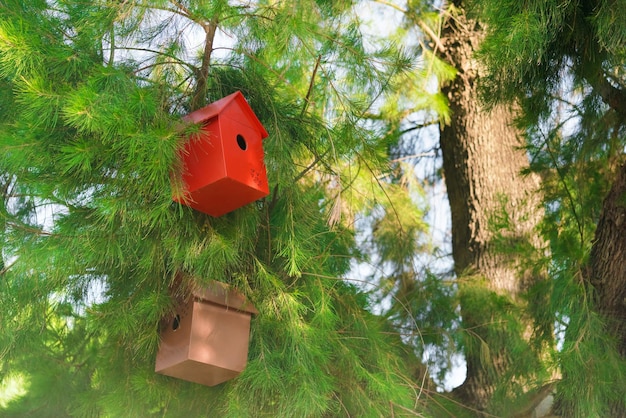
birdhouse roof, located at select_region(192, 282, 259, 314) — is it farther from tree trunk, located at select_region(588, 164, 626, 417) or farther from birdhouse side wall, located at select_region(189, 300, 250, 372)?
tree trunk, located at select_region(588, 164, 626, 417)

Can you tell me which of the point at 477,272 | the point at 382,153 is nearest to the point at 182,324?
the point at 382,153

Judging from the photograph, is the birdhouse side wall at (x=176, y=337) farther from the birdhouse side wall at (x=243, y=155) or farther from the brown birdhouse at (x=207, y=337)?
the birdhouse side wall at (x=243, y=155)

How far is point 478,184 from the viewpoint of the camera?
173 inches

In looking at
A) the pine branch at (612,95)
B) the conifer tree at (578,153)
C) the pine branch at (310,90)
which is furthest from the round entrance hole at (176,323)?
the pine branch at (612,95)

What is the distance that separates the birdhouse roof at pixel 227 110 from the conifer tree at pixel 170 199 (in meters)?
0.07

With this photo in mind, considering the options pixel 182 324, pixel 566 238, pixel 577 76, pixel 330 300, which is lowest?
pixel 182 324

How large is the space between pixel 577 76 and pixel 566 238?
66cm

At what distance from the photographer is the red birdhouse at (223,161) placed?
2.54 m

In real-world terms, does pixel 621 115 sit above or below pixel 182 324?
above

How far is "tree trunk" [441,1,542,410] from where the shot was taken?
4.04 meters

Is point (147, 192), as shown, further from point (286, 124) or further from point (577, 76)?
point (577, 76)

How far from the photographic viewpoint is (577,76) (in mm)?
3012

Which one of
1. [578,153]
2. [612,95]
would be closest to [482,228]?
[578,153]

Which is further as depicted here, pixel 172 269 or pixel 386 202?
pixel 386 202
